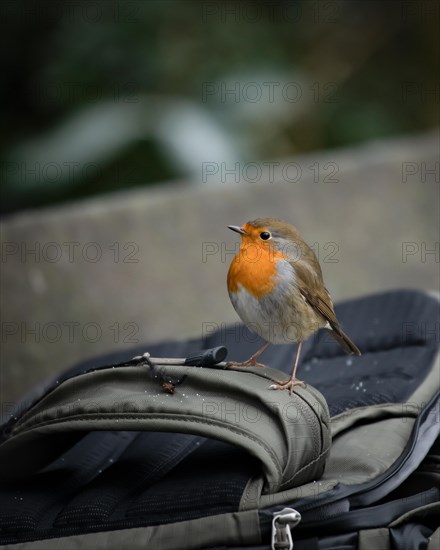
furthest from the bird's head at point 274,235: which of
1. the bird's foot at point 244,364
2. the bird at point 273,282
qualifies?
the bird's foot at point 244,364

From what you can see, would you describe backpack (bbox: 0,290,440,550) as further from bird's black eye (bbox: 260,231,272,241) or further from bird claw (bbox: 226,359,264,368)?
bird's black eye (bbox: 260,231,272,241)

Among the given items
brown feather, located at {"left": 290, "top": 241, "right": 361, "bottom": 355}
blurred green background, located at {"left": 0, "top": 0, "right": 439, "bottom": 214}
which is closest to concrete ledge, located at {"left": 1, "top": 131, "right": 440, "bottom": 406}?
blurred green background, located at {"left": 0, "top": 0, "right": 439, "bottom": 214}

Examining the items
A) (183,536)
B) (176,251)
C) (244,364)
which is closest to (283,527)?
(183,536)

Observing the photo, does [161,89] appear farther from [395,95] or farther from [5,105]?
[395,95]

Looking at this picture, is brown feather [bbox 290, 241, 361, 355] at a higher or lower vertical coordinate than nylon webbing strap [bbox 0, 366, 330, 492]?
higher

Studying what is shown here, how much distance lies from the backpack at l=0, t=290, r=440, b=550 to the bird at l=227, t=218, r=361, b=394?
178 millimetres

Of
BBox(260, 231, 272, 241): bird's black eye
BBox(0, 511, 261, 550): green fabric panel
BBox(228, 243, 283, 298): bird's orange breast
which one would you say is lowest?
BBox(0, 511, 261, 550): green fabric panel

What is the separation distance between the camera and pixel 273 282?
1.83 metres

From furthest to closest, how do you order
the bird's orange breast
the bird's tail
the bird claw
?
the bird's tail, the bird's orange breast, the bird claw

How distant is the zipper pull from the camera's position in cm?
135

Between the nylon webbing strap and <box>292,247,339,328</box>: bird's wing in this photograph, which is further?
<box>292,247,339,328</box>: bird's wing

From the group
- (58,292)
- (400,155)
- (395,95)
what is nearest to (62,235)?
(58,292)

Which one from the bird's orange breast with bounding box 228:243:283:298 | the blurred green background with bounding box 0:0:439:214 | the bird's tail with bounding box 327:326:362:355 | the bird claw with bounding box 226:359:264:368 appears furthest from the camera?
the blurred green background with bounding box 0:0:439:214

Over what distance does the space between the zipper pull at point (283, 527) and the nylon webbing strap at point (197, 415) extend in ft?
0.20
